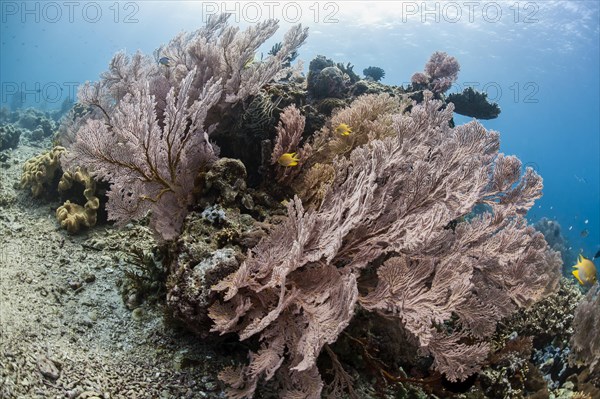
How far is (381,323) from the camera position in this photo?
356 centimetres

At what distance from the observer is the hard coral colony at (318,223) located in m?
2.75

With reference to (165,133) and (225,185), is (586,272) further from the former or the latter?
(165,133)

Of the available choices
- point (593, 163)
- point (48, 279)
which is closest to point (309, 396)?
point (48, 279)

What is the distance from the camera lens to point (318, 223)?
3082mm

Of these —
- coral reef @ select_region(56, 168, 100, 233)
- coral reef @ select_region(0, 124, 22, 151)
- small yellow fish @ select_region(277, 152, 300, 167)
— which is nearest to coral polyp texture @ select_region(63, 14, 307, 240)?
small yellow fish @ select_region(277, 152, 300, 167)

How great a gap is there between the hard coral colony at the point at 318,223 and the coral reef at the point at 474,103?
6.41 meters

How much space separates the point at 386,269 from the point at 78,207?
4979 mm

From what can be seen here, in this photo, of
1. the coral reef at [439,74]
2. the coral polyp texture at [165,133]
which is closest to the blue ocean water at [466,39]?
the coral reef at [439,74]

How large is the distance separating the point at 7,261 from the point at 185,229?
7.87 feet

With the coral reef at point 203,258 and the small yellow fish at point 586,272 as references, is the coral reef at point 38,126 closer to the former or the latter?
the coral reef at point 203,258

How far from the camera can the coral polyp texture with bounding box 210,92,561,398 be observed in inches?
104

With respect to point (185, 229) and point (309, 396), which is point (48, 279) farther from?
point (309, 396)

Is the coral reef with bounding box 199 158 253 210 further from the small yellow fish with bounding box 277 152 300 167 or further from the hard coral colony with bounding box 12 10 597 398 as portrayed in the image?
the small yellow fish with bounding box 277 152 300 167

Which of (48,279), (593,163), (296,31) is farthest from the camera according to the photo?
(593,163)
